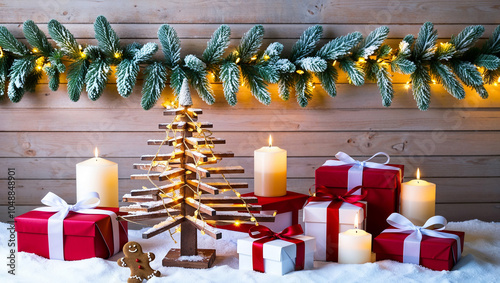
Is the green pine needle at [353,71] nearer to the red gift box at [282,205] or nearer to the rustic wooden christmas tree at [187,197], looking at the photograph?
the red gift box at [282,205]

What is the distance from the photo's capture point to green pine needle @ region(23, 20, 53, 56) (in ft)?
6.00

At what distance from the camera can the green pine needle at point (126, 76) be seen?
1.78m

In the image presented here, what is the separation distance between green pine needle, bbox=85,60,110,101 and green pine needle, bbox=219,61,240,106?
0.40 m

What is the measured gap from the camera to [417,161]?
6.60 ft

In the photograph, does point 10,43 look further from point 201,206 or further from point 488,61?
point 488,61

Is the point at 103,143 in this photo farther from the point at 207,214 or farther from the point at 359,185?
the point at 359,185

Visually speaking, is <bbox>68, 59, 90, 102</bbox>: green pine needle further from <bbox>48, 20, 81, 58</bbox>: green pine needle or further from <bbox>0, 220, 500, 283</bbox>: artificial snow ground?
<bbox>0, 220, 500, 283</bbox>: artificial snow ground

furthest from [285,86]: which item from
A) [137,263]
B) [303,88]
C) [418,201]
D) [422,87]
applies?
[137,263]

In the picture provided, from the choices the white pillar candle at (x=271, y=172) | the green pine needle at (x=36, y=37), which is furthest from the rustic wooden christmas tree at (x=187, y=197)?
the green pine needle at (x=36, y=37)

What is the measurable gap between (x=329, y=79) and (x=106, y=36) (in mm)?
780

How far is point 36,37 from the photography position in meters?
1.84

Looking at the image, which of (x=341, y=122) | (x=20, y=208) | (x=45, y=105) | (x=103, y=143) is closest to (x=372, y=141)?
(x=341, y=122)

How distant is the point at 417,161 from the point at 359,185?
0.52 m

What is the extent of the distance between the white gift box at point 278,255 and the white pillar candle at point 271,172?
270 millimetres
